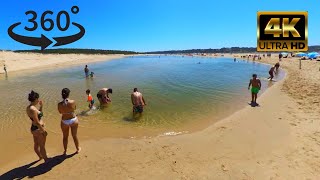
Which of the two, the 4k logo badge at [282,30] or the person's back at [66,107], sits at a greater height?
the 4k logo badge at [282,30]

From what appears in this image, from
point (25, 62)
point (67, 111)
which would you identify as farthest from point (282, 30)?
point (25, 62)

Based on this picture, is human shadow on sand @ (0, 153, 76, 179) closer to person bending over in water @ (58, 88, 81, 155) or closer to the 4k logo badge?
person bending over in water @ (58, 88, 81, 155)

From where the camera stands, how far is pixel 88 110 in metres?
13.1

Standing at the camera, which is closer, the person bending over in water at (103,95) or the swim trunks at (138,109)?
the swim trunks at (138,109)

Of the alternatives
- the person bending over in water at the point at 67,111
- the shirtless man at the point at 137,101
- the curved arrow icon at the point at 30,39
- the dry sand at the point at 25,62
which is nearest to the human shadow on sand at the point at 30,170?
the person bending over in water at the point at 67,111

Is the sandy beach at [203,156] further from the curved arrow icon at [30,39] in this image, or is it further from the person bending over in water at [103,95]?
the curved arrow icon at [30,39]

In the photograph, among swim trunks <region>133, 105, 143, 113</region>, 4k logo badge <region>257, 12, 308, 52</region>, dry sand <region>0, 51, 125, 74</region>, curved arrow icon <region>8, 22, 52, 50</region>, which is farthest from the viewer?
dry sand <region>0, 51, 125, 74</region>

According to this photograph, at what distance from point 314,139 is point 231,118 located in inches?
140

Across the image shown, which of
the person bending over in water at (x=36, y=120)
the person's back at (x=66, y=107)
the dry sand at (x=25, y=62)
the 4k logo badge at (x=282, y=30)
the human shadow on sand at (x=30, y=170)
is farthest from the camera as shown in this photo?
the dry sand at (x=25, y=62)

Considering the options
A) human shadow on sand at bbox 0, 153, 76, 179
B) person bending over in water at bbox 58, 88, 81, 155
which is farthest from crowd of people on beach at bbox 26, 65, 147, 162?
human shadow on sand at bbox 0, 153, 76, 179

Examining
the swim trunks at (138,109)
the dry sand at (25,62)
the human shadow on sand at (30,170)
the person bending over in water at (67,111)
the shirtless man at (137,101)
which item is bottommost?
the human shadow on sand at (30,170)

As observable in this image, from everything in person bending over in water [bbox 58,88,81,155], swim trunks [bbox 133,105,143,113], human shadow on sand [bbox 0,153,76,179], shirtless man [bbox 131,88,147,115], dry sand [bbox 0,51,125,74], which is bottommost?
human shadow on sand [bbox 0,153,76,179]

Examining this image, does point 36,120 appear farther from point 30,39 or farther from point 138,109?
point 30,39

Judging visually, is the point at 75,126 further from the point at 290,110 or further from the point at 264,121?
the point at 290,110
